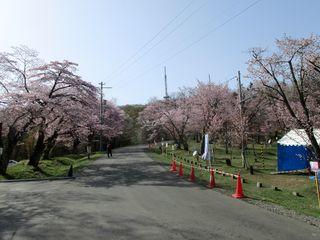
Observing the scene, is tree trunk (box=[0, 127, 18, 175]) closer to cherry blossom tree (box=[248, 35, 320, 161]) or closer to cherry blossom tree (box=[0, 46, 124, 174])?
cherry blossom tree (box=[0, 46, 124, 174])

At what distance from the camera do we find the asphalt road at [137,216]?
897 cm

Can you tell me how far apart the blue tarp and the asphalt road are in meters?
12.5

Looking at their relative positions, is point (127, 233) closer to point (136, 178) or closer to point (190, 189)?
point (190, 189)

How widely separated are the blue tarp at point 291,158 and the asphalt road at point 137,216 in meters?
12.5

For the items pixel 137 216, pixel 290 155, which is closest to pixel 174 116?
pixel 290 155

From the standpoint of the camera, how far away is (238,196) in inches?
586

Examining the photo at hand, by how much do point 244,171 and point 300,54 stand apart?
9784mm

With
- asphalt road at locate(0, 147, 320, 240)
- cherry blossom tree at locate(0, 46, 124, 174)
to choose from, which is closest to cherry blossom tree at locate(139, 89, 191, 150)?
cherry blossom tree at locate(0, 46, 124, 174)

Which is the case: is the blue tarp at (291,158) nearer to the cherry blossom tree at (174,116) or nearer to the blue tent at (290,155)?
the blue tent at (290,155)

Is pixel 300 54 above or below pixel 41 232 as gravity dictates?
above

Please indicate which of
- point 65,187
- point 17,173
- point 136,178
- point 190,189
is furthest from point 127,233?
point 17,173

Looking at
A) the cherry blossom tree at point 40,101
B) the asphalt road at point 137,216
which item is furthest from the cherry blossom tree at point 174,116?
the asphalt road at point 137,216

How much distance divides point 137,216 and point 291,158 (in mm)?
19683

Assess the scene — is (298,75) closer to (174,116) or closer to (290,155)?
(290,155)
